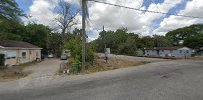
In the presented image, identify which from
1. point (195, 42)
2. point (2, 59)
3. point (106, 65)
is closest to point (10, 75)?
point (2, 59)

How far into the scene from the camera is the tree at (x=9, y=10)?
84.1 feet

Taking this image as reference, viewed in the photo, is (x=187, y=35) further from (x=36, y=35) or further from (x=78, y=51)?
(x=78, y=51)

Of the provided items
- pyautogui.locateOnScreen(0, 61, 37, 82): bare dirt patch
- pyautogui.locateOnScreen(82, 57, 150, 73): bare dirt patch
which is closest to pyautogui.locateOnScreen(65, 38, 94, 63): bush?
pyautogui.locateOnScreen(82, 57, 150, 73): bare dirt patch

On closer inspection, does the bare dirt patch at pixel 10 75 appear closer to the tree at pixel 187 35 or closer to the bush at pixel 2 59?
the bush at pixel 2 59

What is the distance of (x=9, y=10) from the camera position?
86.4ft

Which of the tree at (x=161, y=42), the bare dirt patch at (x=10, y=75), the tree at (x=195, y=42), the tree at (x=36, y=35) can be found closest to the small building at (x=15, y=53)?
the bare dirt patch at (x=10, y=75)

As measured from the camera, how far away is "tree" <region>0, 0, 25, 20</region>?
2562cm

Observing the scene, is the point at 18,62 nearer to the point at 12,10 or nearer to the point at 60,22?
the point at 12,10

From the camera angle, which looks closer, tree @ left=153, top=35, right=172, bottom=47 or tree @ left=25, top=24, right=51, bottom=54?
tree @ left=25, top=24, right=51, bottom=54

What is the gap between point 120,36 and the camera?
3317 inches

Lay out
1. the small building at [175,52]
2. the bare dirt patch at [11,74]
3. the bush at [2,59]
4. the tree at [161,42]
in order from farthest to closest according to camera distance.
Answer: the tree at [161,42] → the small building at [175,52] → the bush at [2,59] → the bare dirt patch at [11,74]

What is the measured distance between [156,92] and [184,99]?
1551 millimetres

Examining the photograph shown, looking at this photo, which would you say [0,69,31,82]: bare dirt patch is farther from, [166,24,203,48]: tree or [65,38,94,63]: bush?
[166,24,203,48]: tree

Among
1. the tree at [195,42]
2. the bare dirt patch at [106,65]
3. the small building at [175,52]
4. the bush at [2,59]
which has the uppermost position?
the tree at [195,42]
